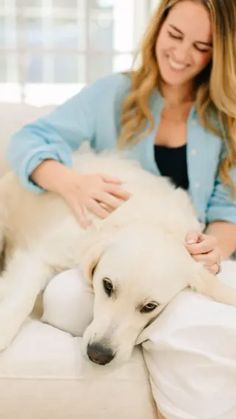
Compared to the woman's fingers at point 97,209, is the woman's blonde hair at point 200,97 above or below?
above

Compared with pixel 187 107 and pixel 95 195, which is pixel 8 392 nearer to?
pixel 95 195

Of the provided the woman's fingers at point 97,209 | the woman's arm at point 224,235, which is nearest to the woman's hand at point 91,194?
the woman's fingers at point 97,209

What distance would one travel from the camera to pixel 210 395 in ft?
4.02

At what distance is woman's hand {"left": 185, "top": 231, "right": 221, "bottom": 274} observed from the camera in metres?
1.45

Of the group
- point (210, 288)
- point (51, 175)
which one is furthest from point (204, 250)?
point (51, 175)

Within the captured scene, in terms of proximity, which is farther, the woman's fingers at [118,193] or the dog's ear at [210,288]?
the woman's fingers at [118,193]

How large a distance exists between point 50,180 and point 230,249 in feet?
1.87

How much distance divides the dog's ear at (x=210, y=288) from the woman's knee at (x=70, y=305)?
25 centimetres

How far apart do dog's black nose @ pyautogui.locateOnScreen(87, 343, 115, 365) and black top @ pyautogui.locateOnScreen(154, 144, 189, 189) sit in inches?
26.9

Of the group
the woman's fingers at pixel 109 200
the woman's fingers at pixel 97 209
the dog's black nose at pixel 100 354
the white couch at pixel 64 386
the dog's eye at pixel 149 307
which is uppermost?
the woman's fingers at pixel 109 200

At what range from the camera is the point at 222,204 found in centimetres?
182

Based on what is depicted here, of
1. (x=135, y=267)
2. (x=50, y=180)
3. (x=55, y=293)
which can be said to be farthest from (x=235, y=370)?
(x=50, y=180)

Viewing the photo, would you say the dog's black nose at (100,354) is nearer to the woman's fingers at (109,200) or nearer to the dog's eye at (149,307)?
the dog's eye at (149,307)

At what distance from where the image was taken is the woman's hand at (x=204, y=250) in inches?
57.2
